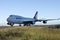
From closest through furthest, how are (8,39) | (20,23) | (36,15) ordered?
(8,39)
(20,23)
(36,15)

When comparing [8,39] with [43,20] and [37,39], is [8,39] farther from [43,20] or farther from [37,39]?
[43,20]

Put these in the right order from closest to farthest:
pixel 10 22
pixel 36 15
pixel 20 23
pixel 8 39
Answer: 1. pixel 8 39
2. pixel 10 22
3. pixel 20 23
4. pixel 36 15

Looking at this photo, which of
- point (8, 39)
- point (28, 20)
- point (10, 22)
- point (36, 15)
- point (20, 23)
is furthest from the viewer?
point (36, 15)

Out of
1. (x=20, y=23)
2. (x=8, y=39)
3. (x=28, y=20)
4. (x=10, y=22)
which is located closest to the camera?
(x=8, y=39)

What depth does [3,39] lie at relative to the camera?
18.3 metres

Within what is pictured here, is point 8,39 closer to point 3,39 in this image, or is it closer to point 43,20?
point 3,39

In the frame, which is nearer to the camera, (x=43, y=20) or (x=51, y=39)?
(x=51, y=39)

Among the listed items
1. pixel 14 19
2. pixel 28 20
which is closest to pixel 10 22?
pixel 14 19

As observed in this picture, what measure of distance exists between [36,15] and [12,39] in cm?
7875

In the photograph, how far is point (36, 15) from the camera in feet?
317

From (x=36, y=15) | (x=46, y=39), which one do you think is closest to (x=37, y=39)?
(x=46, y=39)

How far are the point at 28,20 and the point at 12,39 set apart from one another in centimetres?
6139

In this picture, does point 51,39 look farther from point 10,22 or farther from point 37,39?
point 10,22

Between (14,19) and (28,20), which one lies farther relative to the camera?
(28,20)
